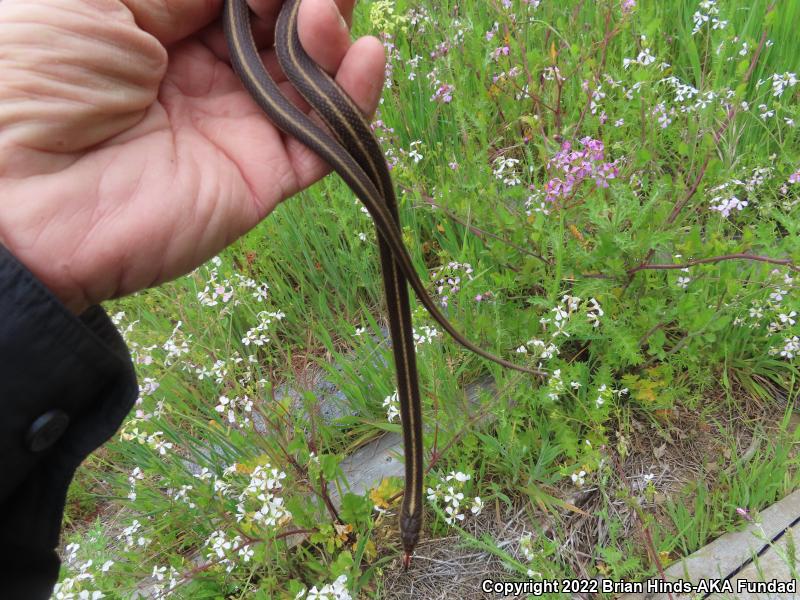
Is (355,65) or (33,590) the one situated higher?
(355,65)

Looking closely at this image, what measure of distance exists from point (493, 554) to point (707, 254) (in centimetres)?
131

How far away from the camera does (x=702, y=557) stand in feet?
6.06

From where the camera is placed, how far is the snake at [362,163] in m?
1.38

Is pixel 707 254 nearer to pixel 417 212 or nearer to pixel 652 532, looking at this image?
pixel 652 532

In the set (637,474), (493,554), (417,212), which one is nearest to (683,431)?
(637,474)

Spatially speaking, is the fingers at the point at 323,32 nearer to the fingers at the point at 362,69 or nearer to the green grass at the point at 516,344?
the fingers at the point at 362,69

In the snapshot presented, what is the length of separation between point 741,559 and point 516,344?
1.03 m

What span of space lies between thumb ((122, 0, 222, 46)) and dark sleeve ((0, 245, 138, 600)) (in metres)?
0.94

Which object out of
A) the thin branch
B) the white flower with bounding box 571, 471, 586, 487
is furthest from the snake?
the thin branch

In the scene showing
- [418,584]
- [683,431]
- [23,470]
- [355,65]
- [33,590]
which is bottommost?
[418,584]

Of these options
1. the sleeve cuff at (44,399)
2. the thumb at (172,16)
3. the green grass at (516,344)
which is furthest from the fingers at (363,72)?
the sleeve cuff at (44,399)

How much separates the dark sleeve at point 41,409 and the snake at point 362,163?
2.37 feet

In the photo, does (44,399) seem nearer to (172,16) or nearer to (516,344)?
(172,16)

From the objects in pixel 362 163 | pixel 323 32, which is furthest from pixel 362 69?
pixel 362 163
